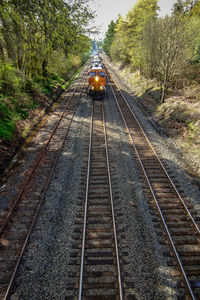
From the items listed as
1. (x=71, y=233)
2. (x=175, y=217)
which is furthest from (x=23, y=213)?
(x=175, y=217)

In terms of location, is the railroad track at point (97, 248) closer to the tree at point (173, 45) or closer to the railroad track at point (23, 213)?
the railroad track at point (23, 213)

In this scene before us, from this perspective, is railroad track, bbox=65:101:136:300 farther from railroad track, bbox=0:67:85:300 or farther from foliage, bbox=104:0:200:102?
foliage, bbox=104:0:200:102

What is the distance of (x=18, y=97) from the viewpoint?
1459 cm

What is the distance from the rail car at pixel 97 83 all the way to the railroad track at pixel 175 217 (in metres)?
10.7

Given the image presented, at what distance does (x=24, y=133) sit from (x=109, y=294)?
10.3 metres

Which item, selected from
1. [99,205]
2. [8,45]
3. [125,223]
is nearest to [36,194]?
[99,205]

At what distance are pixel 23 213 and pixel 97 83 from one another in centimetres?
1618

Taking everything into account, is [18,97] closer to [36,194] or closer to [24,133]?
[24,133]

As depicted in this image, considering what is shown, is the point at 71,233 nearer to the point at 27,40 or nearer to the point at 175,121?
the point at 175,121

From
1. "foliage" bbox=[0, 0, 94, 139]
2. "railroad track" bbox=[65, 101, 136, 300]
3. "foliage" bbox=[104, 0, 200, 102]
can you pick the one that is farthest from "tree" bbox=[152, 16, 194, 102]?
"railroad track" bbox=[65, 101, 136, 300]

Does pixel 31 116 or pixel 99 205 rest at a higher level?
pixel 31 116

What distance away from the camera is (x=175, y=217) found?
6.35 meters

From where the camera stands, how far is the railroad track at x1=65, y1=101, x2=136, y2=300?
14.4 feet

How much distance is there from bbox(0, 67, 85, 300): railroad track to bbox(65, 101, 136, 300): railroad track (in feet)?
5.35
